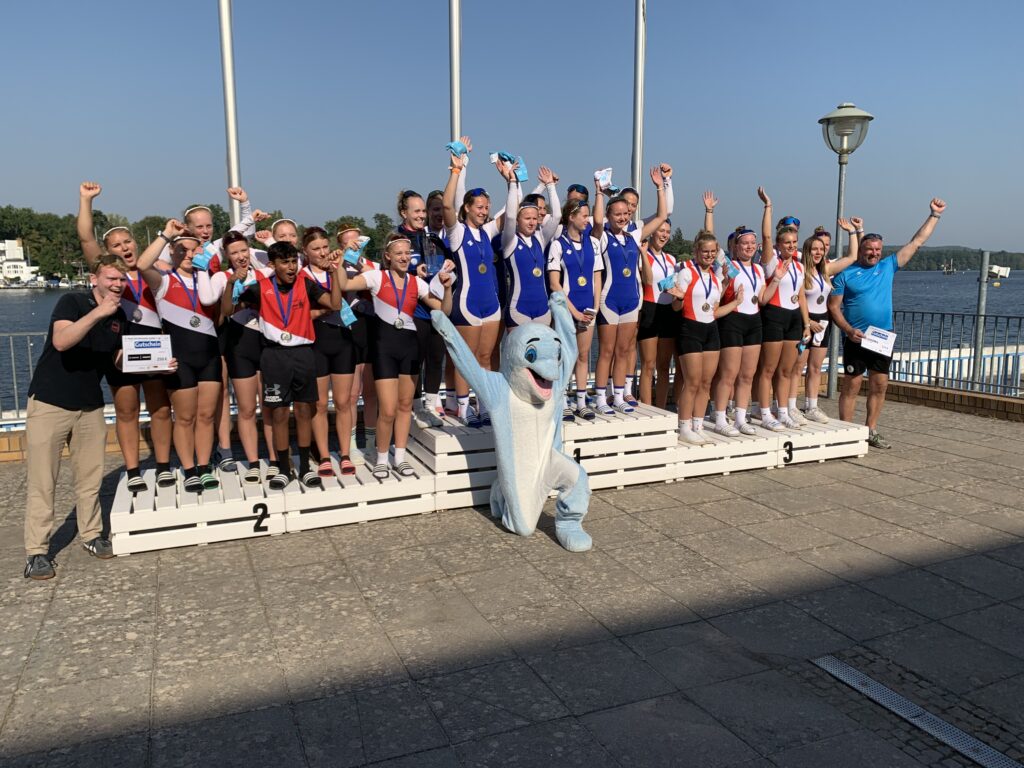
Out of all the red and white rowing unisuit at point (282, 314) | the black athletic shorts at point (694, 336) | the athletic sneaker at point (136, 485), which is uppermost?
the red and white rowing unisuit at point (282, 314)

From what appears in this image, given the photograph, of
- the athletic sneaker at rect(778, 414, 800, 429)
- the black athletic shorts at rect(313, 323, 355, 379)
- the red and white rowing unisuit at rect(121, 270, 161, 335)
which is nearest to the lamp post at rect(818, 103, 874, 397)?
the athletic sneaker at rect(778, 414, 800, 429)

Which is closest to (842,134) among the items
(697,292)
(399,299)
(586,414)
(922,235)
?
(922,235)

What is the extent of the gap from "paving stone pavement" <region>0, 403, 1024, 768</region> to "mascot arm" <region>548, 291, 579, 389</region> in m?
1.17

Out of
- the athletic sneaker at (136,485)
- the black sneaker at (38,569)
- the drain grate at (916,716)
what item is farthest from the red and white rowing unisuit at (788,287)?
the black sneaker at (38,569)

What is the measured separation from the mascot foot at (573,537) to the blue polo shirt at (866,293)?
4.31 meters

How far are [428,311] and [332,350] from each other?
0.91m

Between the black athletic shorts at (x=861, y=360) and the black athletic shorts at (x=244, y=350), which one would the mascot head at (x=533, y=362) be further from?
the black athletic shorts at (x=861, y=360)

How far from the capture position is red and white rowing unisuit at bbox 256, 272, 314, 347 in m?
5.11

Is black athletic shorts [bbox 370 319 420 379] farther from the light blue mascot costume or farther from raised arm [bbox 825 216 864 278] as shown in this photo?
raised arm [bbox 825 216 864 278]

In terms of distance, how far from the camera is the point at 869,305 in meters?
7.54

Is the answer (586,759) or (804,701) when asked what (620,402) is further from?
(586,759)

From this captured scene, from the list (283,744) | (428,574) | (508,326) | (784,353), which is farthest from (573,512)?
(784,353)

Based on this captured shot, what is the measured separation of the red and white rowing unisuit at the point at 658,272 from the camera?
22.9 feet

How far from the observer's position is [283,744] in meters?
2.84
